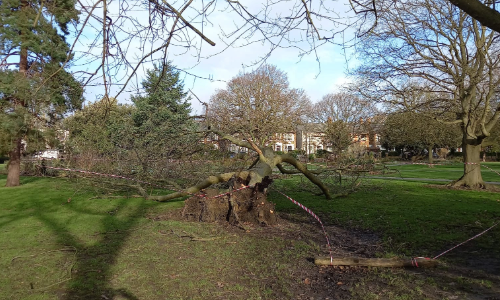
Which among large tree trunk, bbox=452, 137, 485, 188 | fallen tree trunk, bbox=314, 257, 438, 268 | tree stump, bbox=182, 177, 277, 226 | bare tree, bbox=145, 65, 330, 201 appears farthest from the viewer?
bare tree, bbox=145, 65, 330, 201

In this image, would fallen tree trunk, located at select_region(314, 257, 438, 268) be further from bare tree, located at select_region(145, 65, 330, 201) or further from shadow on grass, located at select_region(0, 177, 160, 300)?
bare tree, located at select_region(145, 65, 330, 201)

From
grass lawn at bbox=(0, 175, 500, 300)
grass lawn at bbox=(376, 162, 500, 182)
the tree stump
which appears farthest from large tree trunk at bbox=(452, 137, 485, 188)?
the tree stump

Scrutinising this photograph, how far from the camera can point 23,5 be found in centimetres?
548

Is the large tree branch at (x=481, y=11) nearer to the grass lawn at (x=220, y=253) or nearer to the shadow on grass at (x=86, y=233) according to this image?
the grass lawn at (x=220, y=253)

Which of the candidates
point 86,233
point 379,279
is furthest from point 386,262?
point 86,233

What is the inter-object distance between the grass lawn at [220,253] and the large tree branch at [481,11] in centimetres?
272

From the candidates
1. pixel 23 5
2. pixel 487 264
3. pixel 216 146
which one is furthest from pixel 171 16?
pixel 216 146

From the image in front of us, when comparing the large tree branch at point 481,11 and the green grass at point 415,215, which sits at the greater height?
the large tree branch at point 481,11

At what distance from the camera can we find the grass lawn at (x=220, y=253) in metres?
3.99

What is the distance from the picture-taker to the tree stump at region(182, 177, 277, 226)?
740 centimetres

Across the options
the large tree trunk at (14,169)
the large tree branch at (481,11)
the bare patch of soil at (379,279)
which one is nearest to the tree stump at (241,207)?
the bare patch of soil at (379,279)

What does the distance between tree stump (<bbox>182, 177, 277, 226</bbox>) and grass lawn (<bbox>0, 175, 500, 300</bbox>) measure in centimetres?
40

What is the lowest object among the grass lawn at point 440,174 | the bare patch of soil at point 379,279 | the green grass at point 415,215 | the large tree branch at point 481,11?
the bare patch of soil at point 379,279

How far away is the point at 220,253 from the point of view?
215 inches
